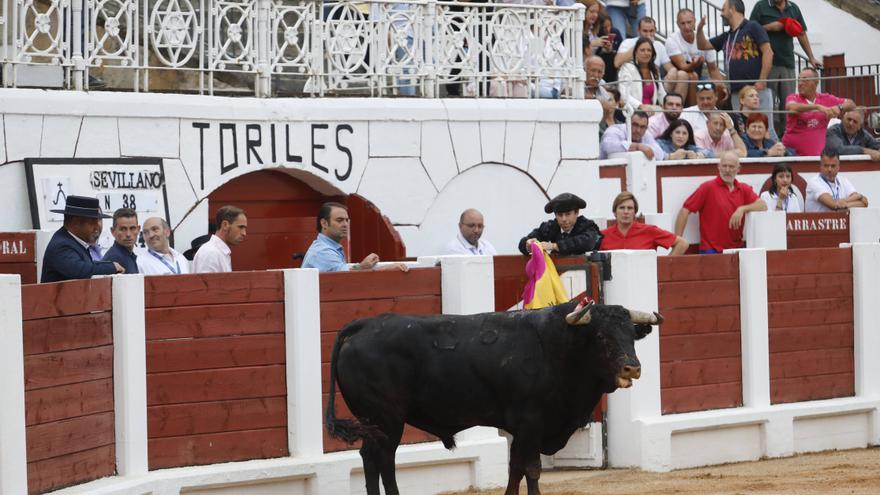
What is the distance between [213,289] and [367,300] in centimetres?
101

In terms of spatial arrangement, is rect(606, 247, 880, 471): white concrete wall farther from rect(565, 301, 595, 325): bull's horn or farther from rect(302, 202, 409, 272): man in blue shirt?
rect(565, 301, 595, 325): bull's horn

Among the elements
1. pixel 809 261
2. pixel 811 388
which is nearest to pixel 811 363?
pixel 811 388

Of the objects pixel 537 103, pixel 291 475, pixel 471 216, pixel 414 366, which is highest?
pixel 537 103

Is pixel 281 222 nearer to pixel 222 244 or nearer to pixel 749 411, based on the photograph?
pixel 222 244

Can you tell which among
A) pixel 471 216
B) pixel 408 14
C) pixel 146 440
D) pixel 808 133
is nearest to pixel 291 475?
pixel 146 440

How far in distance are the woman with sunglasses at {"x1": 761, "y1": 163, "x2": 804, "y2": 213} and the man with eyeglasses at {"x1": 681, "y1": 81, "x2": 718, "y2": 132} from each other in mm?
955

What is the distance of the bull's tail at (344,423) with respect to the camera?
8.40 metres

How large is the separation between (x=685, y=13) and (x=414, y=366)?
902cm

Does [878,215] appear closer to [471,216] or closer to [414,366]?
[471,216]

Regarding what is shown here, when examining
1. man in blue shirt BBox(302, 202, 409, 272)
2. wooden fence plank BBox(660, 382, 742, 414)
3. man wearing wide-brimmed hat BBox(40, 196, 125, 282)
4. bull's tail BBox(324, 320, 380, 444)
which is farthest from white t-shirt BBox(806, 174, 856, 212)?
man wearing wide-brimmed hat BBox(40, 196, 125, 282)

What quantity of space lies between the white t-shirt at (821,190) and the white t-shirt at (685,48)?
7.43 ft

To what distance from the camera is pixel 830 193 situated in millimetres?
14961

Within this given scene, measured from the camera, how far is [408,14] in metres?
12.9

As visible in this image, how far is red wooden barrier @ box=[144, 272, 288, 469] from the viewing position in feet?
29.6
